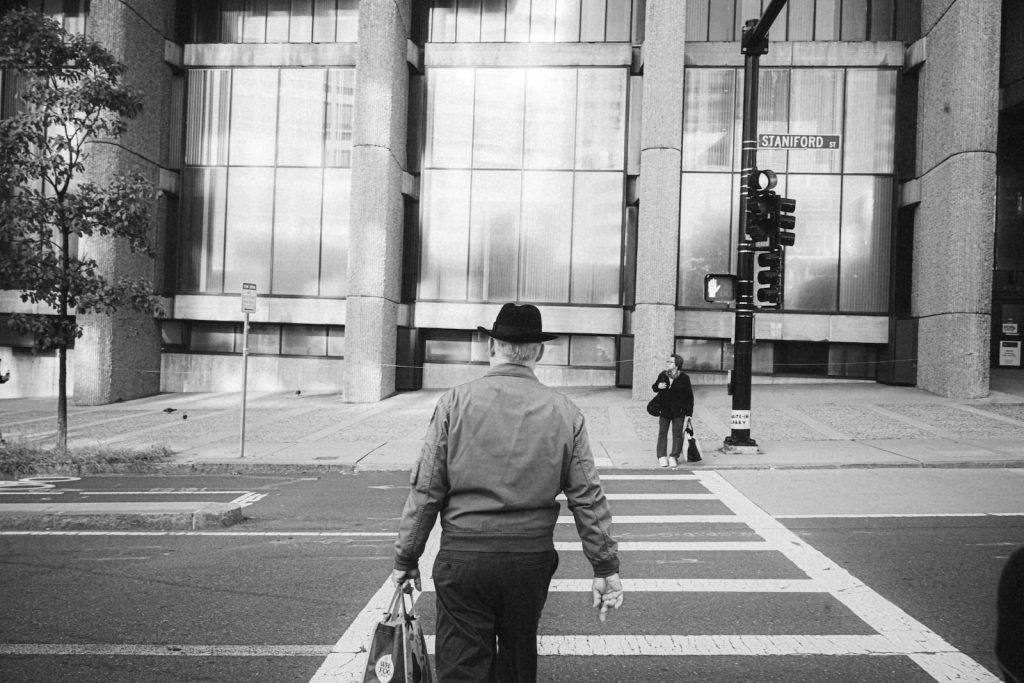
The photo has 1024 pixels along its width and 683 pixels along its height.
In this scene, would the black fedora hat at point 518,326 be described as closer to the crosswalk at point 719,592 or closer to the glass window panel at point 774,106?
the crosswalk at point 719,592

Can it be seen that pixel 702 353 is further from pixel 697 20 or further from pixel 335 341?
pixel 335 341

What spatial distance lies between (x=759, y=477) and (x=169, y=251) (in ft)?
75.6

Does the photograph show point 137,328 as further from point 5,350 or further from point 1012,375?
point 1012,375

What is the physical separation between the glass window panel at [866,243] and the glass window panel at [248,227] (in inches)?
796

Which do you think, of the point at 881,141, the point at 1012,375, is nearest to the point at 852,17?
the point at 881,141

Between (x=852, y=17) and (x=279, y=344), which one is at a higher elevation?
(x=852, y=17)

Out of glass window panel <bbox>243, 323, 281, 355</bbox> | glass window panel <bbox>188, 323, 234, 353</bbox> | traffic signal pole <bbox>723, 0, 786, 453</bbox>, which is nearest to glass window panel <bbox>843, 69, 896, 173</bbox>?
traffic signal pole <bbox>723, 0, 786, 453</bbox>

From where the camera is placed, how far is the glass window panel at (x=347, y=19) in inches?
1047

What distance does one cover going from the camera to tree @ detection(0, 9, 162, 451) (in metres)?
12.9

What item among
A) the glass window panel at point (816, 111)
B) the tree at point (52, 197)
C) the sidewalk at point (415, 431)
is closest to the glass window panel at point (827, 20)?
the glass window panel at point (816, 111)

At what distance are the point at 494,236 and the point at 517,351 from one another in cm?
2294

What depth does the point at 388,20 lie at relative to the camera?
76.7 ft

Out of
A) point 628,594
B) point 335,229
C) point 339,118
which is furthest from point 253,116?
point 628,594

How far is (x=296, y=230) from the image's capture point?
26312 millimetres
